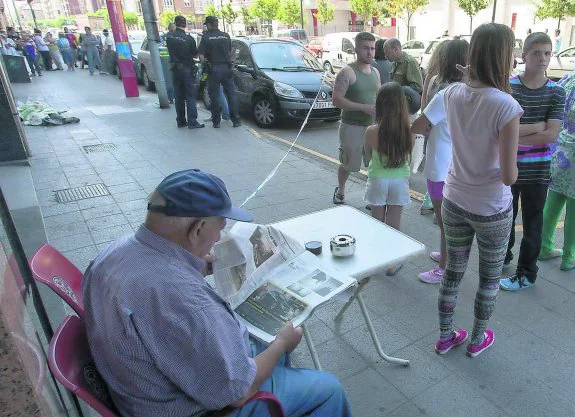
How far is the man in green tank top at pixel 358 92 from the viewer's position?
13.2 ft

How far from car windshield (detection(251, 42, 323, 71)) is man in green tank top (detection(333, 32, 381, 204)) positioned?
15.7 ft

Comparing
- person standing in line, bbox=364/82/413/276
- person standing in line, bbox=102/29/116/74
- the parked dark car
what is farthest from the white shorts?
person standing in line, bbox=102/29/116/74

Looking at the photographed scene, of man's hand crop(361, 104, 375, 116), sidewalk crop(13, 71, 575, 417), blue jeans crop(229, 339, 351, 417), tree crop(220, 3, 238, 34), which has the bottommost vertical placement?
sidewalk crop(13, 71, 575, 417)

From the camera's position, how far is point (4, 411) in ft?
3.36

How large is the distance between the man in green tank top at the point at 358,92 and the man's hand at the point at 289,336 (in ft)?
9.53

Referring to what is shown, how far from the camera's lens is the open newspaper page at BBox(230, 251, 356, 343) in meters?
1.65

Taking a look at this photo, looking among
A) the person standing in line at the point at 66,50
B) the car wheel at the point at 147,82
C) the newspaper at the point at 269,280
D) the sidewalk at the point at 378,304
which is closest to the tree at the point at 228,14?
the person standing in line at the point at 66,50

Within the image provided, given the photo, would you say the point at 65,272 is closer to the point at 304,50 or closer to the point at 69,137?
the point at 69,137

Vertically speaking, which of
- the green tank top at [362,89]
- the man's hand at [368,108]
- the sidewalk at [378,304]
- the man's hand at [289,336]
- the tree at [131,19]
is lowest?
the sidewalk at [378,304]

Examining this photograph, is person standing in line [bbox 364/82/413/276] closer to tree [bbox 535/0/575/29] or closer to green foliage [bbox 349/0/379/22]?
tree [bbox 535/0/575/29]

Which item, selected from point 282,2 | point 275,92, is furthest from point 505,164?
point 282,2

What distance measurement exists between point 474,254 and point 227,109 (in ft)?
20.6

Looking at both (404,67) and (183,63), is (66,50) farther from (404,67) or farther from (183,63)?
(404,67)

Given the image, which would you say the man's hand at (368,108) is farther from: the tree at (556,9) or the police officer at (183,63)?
the tree at (556,9)
